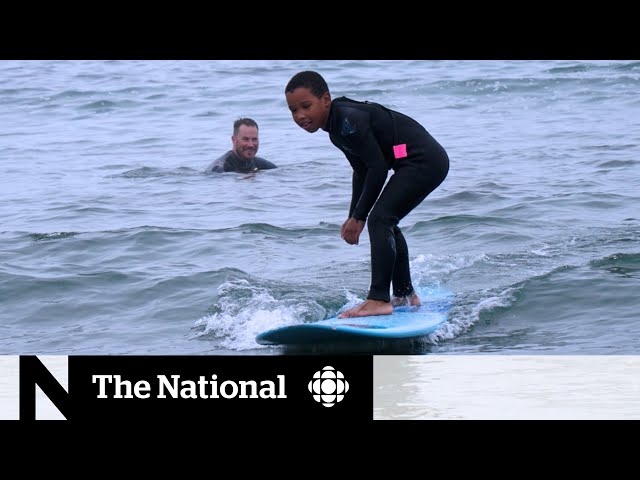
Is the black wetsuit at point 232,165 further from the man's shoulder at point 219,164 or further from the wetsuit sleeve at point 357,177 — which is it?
the wetsuit sleeve at point 357,177

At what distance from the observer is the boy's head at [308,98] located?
21.5ft

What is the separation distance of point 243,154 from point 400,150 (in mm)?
6867

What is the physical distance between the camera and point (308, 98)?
6.57 metres

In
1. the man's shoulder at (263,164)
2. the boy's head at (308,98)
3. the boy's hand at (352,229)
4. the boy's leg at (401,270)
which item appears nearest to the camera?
the boy's head at (308,98)

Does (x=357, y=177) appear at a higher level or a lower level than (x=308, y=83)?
lower

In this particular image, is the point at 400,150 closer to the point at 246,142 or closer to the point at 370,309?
the point at 370,309

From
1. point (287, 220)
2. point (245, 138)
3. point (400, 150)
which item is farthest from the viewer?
point (245, 138)

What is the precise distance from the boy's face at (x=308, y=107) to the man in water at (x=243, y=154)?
6.78 metres

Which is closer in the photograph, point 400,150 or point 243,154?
point 400,150

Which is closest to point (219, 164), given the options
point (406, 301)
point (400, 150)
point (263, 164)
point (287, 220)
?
point (263, 164)

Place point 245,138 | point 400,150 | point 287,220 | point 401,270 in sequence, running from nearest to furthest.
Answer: point 400,150, point 401,270, point 287,220, point 245,138

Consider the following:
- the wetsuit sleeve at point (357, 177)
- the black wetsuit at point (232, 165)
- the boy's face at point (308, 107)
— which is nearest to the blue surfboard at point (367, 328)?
the wetsuit sleeve at point (357, 177)

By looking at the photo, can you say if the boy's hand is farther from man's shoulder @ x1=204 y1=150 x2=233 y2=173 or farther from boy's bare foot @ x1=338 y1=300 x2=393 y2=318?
man's shoulder @ x1=204 y1=150 x2=233 y2=173

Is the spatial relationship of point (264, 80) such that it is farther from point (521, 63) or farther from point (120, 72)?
point (521, 63)
